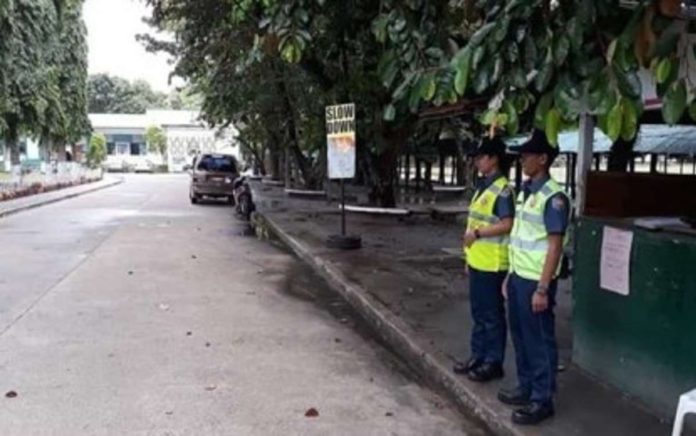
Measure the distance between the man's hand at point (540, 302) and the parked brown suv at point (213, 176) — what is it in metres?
24.8

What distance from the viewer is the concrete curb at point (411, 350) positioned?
5414 mm

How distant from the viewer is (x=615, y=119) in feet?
9.42

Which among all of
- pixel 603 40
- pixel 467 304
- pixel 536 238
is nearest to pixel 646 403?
pixel 536 238

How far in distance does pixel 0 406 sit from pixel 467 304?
206 inches

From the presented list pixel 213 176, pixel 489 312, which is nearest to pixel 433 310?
pixel 489 312

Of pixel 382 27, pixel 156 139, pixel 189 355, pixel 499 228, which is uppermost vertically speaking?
pixel 382 27

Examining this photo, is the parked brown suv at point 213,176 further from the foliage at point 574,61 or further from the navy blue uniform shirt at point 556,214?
the foliage at point 574,61

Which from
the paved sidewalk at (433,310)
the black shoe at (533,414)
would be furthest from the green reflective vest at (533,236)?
the paved sidewalk at (433,310)

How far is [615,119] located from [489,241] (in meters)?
2.97

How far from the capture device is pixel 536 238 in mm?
5074

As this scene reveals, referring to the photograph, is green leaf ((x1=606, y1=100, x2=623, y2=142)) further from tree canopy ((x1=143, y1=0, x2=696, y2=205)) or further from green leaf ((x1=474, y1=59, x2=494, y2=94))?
green leaf ((x1=474, y1=59, x2=494, y2=94))

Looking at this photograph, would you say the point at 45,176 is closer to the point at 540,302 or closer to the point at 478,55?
the point at 540,302

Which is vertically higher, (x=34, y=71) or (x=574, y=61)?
(x=34, y=71)

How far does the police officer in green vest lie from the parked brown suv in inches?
967
